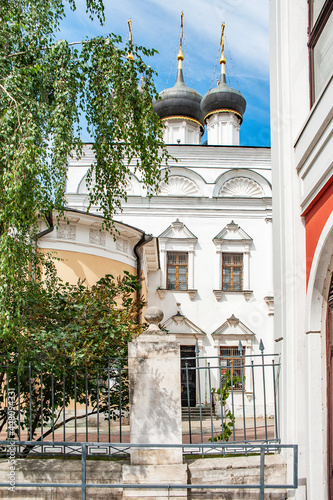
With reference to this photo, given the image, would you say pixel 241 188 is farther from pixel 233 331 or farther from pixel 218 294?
pixel 233 331

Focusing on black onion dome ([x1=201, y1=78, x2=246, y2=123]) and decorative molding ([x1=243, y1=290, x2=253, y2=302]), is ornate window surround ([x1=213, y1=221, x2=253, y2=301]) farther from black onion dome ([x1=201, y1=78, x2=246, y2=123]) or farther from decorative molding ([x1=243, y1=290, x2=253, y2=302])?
black onion dome ([x1=201, y1=78, x2=246, y2=123])

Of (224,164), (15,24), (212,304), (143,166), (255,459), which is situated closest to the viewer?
(15,24)

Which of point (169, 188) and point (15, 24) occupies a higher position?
point (169, 188)

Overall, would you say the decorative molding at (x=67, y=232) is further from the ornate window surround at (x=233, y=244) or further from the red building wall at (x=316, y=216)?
the red building wall at (x=316, y=216)

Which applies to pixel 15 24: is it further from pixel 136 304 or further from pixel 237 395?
pixel 237 395

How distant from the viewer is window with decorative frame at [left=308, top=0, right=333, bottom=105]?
5.73 meters

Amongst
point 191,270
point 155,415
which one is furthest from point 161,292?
point 155,415

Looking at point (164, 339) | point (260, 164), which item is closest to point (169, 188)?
point (260, 164)

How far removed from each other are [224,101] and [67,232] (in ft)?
44.3

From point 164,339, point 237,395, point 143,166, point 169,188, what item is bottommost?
point 237,395

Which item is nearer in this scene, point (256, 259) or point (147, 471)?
point (147, 471)

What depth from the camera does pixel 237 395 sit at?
18531 millimetres

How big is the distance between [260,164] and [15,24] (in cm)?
1684

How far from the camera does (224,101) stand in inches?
984
